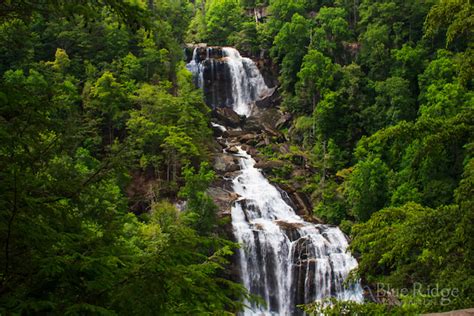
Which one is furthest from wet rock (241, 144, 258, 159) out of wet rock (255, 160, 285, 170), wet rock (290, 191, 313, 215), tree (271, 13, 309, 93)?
tree (271, 13, 309, 93)

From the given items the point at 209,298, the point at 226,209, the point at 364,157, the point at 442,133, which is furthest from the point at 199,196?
the point at 209,298

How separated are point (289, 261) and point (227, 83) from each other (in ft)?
77.1

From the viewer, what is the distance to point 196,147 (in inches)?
1057

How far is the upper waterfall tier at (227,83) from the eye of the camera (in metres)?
41.6

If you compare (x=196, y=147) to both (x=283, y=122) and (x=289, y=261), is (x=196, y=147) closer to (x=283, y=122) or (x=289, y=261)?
(x=289, y=261)

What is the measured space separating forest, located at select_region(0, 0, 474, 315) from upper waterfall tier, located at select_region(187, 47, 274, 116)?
10.9 ft

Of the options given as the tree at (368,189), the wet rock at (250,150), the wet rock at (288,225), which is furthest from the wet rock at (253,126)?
the wet rock at (288,225)

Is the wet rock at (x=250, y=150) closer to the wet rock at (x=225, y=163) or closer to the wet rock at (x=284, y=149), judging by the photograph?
the wet rock at (x=284, y=149)

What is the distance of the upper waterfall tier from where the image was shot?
41562 mm

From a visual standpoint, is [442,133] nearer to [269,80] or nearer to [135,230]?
[135,230]

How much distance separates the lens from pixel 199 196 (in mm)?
22078

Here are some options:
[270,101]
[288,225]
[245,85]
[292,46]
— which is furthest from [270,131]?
[288,225]

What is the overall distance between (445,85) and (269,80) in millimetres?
18924

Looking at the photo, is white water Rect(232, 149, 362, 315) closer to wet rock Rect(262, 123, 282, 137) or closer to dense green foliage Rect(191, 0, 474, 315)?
dense green foliage Rect(191, 0, 474, 315)
